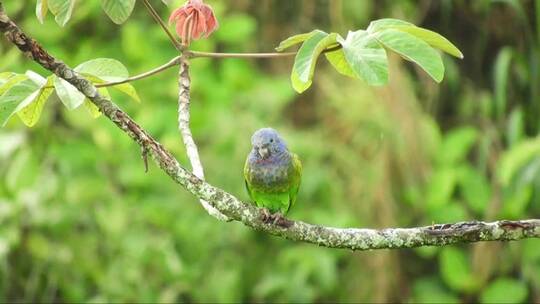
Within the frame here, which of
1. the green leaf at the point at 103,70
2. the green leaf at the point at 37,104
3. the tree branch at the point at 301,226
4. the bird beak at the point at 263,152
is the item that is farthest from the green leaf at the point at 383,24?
the bird beak at the point at 263,152

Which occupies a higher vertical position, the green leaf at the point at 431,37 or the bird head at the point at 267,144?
the bird head at the point at 267,144

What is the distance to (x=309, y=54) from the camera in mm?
1943

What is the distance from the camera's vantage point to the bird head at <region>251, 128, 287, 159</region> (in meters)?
2.91

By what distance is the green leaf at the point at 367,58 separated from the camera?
1.88m

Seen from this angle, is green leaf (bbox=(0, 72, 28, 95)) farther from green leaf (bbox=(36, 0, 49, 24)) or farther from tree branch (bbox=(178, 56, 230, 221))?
tree branch (bbox=(178, 56, 230, 221))

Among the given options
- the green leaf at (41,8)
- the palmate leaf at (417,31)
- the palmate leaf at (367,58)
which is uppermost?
the green leaf at (41,8)

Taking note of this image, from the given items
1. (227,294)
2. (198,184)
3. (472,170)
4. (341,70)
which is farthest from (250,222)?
(472,170)

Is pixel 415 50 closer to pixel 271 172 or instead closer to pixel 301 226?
pixel 301 226

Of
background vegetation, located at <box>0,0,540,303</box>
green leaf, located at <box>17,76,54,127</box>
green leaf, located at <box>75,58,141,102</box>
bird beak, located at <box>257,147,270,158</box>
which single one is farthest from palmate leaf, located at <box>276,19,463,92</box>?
background vegetation, located at <box>0,0,540,303</box>

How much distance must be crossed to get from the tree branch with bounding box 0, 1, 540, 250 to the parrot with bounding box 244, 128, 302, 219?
0.74m

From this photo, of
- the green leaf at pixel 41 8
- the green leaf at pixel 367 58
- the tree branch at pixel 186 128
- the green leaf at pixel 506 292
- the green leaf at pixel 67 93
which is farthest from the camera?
the green leaf at pixel 506 292

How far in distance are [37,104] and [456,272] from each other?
126 inches

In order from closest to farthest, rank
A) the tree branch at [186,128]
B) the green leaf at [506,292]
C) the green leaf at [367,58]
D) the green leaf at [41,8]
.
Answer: the green leaf at [367,58], the green leaf at [41,8], the tree branch at [186,128], the green leaf at [506,292]

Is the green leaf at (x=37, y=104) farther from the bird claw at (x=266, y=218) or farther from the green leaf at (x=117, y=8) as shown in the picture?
the bird claw at (x=266, y=218)
